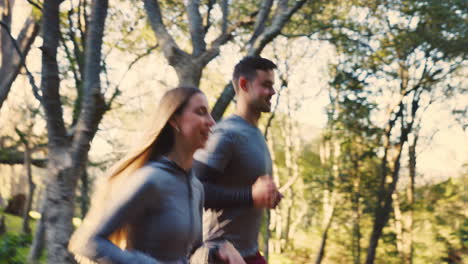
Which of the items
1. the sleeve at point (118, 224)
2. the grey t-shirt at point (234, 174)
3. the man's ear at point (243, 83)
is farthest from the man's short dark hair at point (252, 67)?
the sleeve at point (118, 224)

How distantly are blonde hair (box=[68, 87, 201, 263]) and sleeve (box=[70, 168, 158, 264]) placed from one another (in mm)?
26

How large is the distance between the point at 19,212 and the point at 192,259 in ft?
86.5

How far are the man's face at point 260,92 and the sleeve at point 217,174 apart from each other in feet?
1.38

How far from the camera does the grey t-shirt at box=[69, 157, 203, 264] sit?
Result: 176 centimetres

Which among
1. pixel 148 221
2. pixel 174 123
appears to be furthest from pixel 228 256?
pixel 174 123

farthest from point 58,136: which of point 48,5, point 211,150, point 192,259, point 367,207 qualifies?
point 367,207

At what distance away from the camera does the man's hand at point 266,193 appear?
265cm

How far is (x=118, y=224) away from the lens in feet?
5.86

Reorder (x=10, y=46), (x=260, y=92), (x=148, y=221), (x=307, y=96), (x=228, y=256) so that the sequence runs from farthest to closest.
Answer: (x=307, y=96) → (x=10, y=46) → (x=260, y=92) → (x=228, y=256) → (x=148, y=221)

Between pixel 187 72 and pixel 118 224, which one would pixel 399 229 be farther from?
pixel 118 224

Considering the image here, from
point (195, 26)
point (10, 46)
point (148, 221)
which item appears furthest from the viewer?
point (10, 46)

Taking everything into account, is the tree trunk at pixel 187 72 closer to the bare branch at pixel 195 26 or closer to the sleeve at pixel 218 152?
the bare branch at pixel 195 26

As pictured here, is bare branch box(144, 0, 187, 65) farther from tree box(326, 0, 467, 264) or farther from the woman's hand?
tree box(326, 0, 467, 264)

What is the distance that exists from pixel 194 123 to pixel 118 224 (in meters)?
0.59
